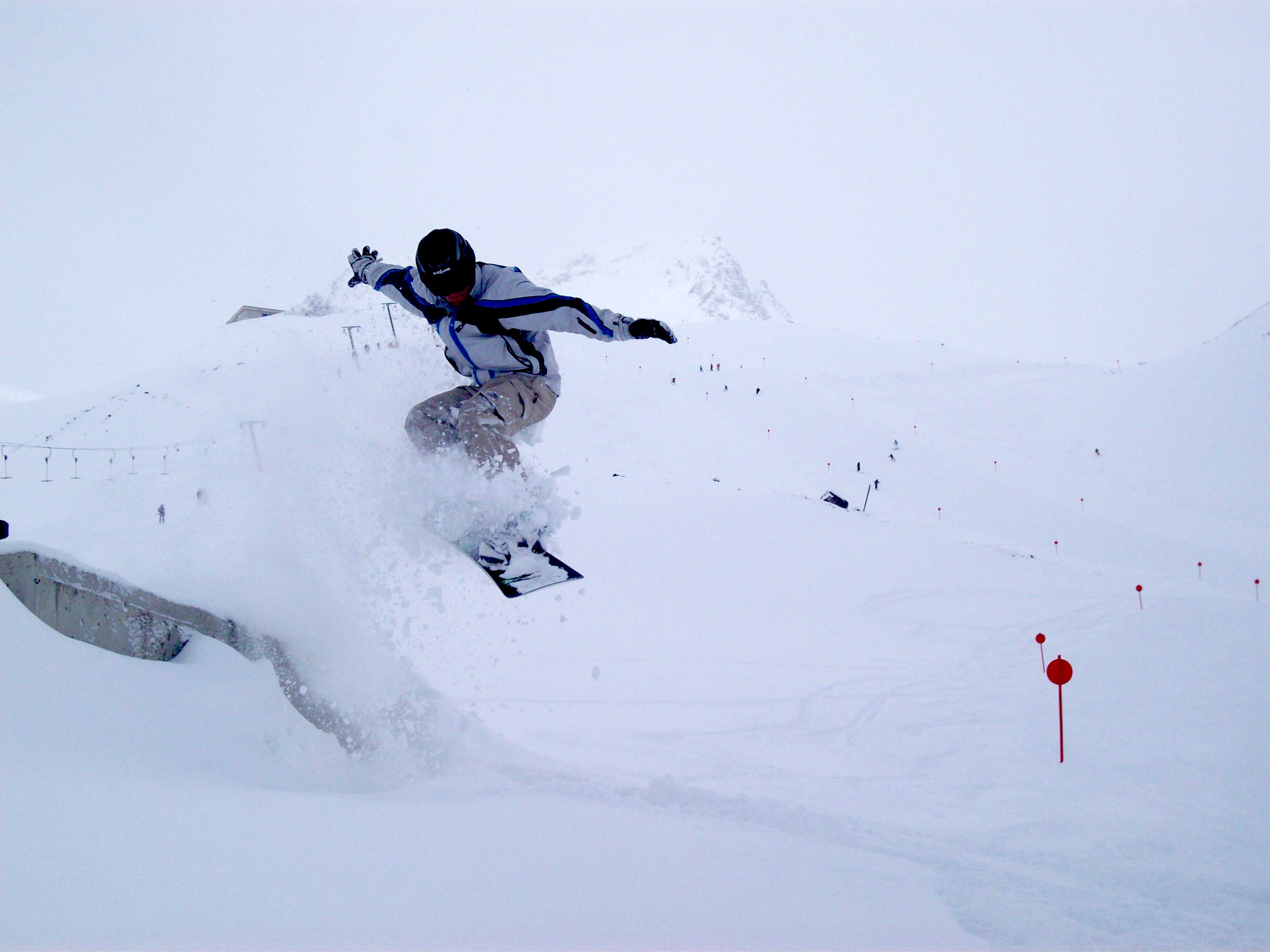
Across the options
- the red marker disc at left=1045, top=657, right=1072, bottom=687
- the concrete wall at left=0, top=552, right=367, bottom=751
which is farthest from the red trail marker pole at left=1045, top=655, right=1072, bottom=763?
the concrete wall at left=0, top=552, right=367, bottom=751

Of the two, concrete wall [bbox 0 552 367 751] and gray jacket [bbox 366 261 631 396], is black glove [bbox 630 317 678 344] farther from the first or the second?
concrete wall [bbox 0 552 367 751]

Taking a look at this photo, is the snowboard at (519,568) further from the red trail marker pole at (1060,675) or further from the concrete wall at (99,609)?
the red trail marker pole at (1060,675)

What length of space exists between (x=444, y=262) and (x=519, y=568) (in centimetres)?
216

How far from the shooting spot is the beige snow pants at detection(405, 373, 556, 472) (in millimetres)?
4703

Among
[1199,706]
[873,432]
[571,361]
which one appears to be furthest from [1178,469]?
[571,361]

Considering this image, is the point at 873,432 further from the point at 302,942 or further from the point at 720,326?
the point at 302,942

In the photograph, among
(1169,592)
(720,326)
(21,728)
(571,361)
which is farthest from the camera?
(720,326)

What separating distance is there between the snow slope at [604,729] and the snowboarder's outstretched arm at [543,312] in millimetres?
1146

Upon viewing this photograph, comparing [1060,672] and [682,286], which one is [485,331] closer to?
Answer: [1060,672]

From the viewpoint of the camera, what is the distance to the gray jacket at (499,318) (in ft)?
14.2

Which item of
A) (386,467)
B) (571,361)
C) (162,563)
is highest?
(571,361)

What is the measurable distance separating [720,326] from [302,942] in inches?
1846

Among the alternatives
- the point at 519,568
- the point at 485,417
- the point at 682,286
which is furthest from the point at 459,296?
the point at 682,286

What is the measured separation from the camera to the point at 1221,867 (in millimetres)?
3891
